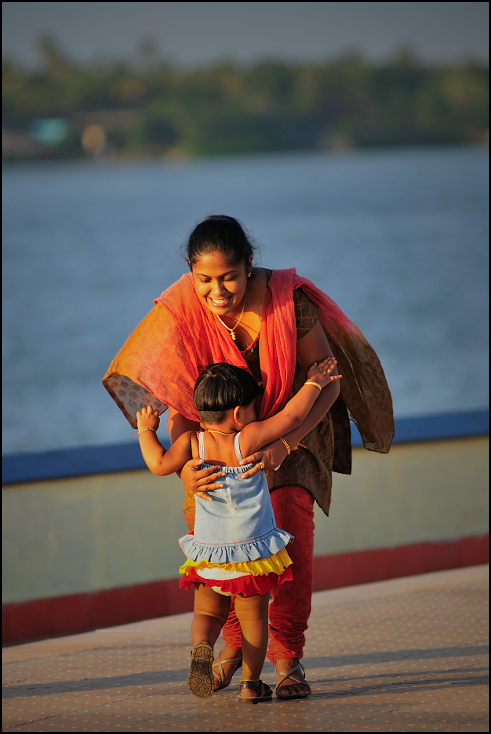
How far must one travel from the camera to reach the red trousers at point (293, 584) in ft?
8.88

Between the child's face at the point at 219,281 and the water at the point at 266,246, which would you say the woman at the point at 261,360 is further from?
the water at the point at 266,246

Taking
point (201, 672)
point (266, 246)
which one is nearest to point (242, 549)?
point (201, 672)

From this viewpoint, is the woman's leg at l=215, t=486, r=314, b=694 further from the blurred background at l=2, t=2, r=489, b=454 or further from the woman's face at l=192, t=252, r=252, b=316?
the blurred background at l=2, t=2, r=489, b=454

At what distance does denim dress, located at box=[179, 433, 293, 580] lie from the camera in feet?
8.13

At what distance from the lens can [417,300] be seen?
1464 inches

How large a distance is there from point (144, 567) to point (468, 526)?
160cm

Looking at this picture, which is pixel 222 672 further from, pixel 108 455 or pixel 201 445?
pixel 108 455

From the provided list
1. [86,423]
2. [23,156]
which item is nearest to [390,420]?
[86,423]

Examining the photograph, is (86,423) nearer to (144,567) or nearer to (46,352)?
(46,352)

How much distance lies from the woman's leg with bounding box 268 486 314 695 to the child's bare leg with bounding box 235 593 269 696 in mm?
164

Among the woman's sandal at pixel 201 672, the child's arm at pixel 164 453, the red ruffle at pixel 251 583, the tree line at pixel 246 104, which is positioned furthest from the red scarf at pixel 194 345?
the tree line at pixel 246 104

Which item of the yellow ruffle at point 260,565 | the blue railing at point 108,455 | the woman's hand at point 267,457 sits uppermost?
the woman's hand at point 267,457

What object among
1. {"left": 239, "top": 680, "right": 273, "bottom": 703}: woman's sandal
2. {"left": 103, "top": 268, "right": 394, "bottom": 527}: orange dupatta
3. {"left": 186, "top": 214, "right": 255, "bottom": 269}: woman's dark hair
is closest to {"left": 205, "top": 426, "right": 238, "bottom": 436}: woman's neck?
{"left": 103, "top": 268, "right": 394, "bottom": 527}: orange dupatta

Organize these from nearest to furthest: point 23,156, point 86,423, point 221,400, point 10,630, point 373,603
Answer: point 221,400 < point 373,603 < point 10,630 < point 86,423 < point 23,156
